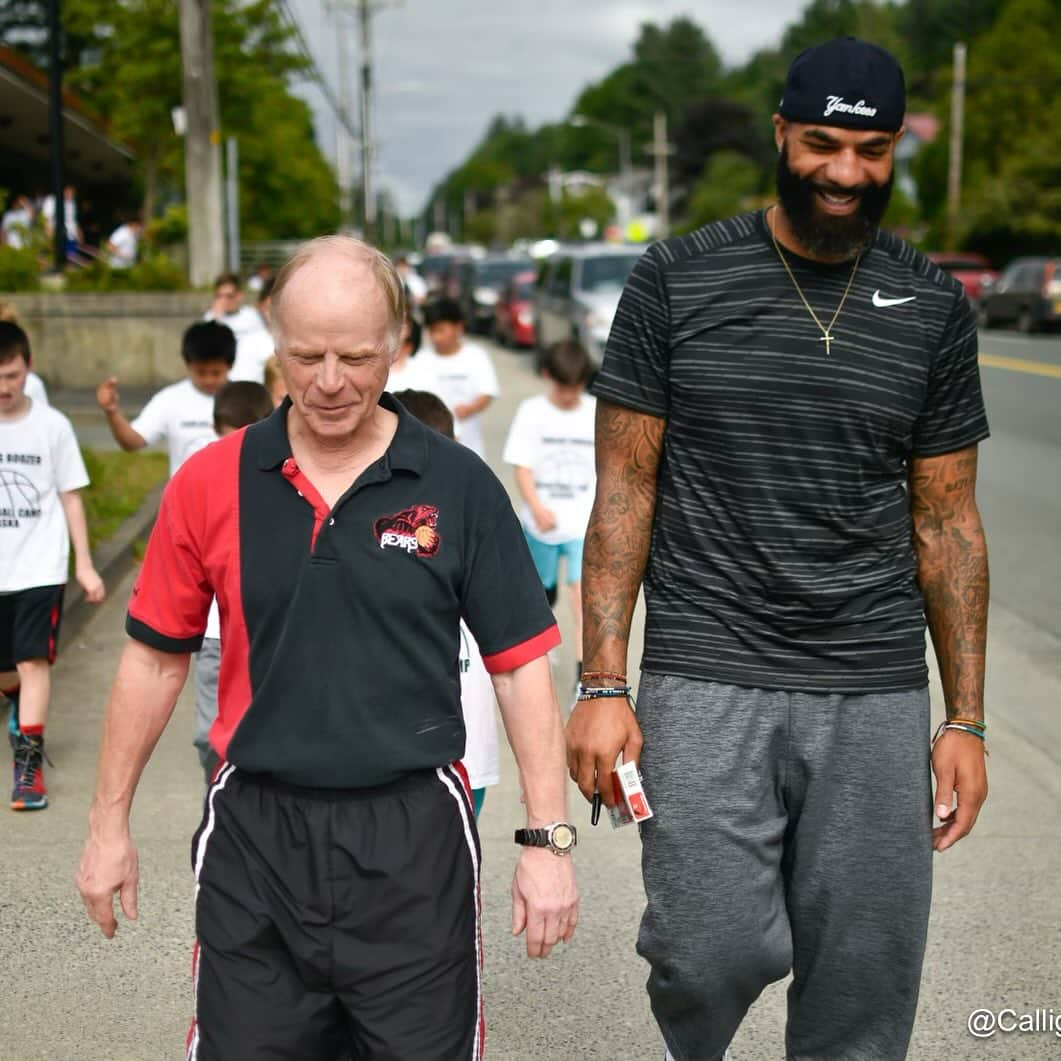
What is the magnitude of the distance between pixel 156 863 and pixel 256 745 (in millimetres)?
3017

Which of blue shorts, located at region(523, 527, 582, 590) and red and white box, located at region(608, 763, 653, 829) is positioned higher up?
red and white box, located at region(608, 763, 653, 829)

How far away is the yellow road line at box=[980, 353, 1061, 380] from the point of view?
24.9 metres

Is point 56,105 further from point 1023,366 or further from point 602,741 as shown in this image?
point 602,741

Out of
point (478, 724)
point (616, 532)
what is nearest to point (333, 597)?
point (616, 532)

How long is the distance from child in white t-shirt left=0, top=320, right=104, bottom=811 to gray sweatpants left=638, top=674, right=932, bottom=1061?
336 cm

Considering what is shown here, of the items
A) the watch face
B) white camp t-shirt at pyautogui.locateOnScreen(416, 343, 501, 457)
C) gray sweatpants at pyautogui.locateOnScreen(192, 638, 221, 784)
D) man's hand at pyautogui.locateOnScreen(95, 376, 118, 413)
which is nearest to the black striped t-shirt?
the watch face

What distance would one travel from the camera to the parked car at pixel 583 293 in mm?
22484

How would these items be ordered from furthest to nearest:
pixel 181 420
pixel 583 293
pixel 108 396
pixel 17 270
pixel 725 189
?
pixel 725 189 → pixel 583 293 → pixel 17 270 → pixel 181 420 → pixel 108 396

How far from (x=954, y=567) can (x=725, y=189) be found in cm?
8973

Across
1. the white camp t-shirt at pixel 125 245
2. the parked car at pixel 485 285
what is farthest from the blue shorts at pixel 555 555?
the parked car at pixel 485 285

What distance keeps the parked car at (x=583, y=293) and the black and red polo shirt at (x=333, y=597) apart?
1913 centimetres

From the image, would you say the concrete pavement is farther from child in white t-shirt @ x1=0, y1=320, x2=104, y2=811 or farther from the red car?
the red car

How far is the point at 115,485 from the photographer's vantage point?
12.3 metres

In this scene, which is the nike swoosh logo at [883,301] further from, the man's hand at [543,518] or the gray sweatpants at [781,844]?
the man's hand at [543,518]
